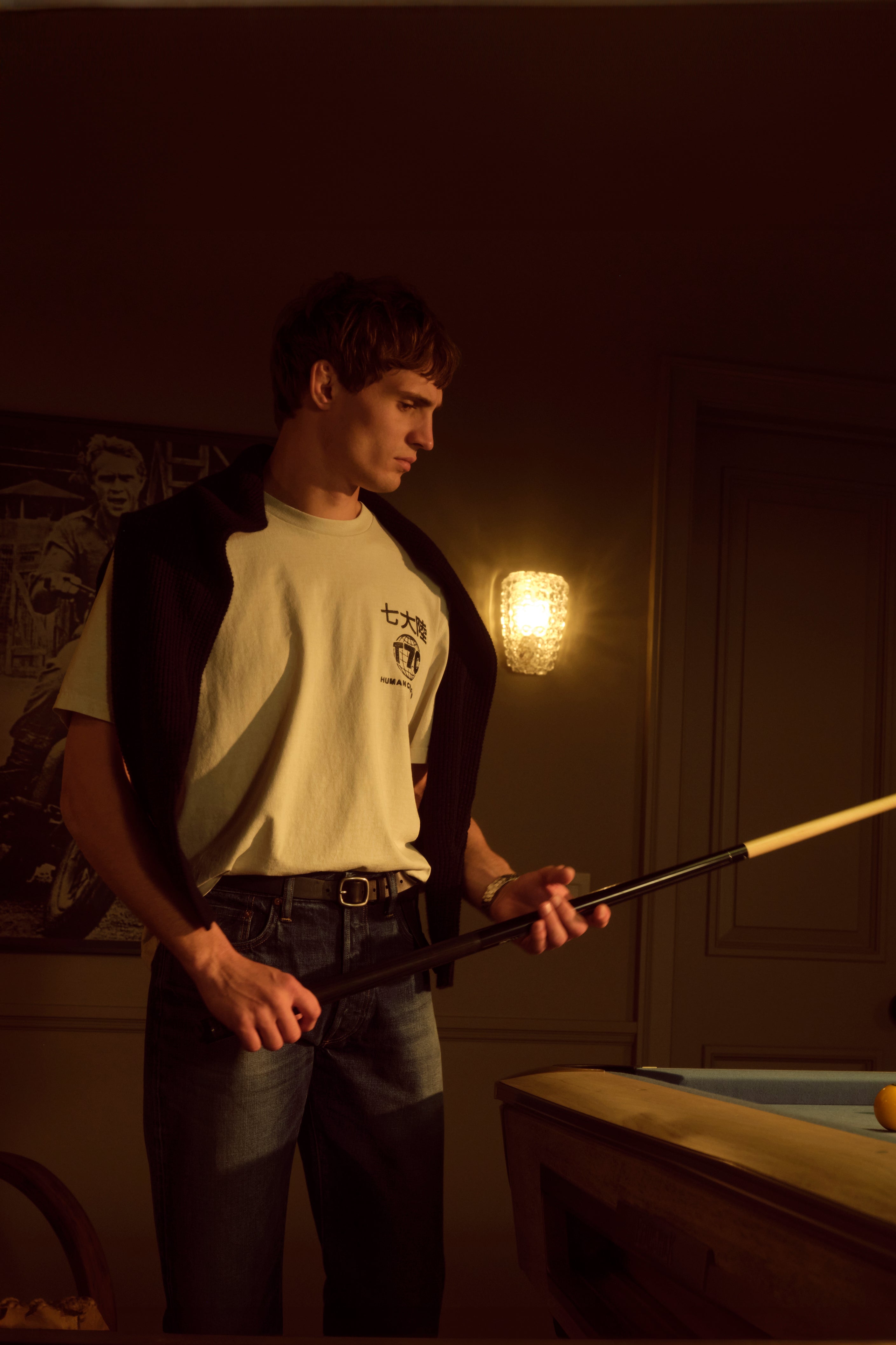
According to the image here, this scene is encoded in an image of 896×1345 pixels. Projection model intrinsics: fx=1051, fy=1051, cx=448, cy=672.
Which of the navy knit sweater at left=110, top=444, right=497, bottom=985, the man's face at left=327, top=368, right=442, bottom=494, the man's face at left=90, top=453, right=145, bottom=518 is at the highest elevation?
the man's face at left=90, top=453, right=145, bottom=518

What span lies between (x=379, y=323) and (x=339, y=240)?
5.47 feet

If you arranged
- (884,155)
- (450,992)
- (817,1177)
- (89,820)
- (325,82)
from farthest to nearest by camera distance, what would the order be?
1. (450,992)
2. (884,155)
3. (325,82)
4. (89,820)
5. (817,1177)

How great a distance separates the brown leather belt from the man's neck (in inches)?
17.7

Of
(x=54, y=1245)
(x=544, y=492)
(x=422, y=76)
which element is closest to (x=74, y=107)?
(x=422, y=76)

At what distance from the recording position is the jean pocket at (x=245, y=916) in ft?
3.84

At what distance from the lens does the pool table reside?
780 millimetres

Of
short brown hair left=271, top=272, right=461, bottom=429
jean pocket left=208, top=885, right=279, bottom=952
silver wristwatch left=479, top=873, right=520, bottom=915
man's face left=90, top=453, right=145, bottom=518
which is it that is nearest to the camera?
jean pocket left=208, top=885, right=279, bottom=952

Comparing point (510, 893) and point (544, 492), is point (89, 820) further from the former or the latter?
point (544, 492)

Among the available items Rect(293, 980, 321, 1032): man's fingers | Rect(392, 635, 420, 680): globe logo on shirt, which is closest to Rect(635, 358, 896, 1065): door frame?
Rect(392, 635, 420, 680): globe logo on shirt

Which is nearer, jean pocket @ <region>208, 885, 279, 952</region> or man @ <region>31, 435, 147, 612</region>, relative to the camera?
jean pocket @ <region>208, 885, 279, 952</region>

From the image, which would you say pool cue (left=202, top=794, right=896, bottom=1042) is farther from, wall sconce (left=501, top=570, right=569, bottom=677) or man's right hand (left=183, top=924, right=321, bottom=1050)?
wall sconce (left=501, top=570, right=569, bottom=677)

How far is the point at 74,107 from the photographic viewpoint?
204 centimetres

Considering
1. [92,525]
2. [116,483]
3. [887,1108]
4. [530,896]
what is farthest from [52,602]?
[887,1108]

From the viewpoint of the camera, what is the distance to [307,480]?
4.35ft
